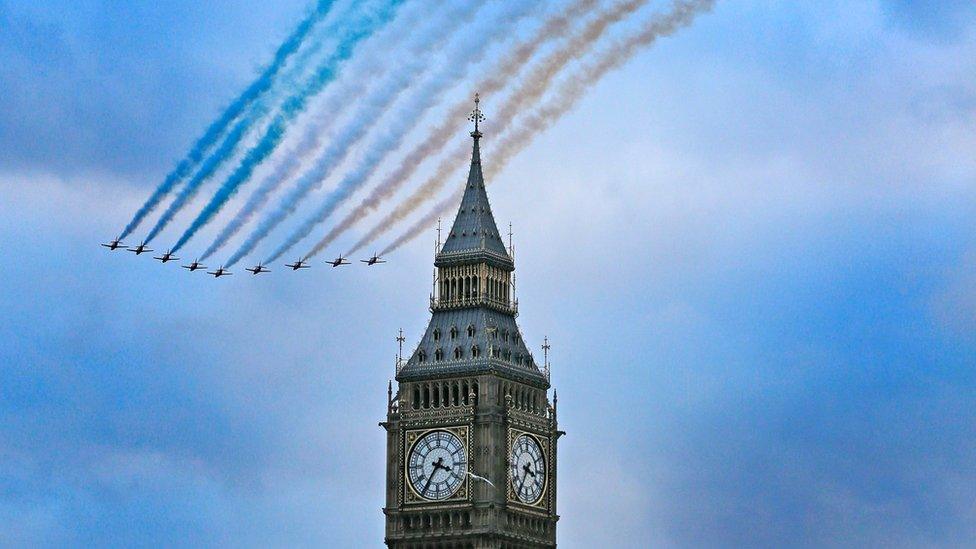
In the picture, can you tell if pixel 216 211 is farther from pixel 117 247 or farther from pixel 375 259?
pixel 375 259

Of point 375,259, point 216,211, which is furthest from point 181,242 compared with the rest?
point 375,259

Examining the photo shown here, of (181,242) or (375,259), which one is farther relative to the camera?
(375,259)

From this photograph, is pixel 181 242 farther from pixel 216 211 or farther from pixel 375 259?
pixel 375 259

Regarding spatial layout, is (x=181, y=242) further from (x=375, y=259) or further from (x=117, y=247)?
(x=375, y=259)

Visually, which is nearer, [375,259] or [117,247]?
[117,247]

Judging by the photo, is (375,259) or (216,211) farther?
(375,259)
